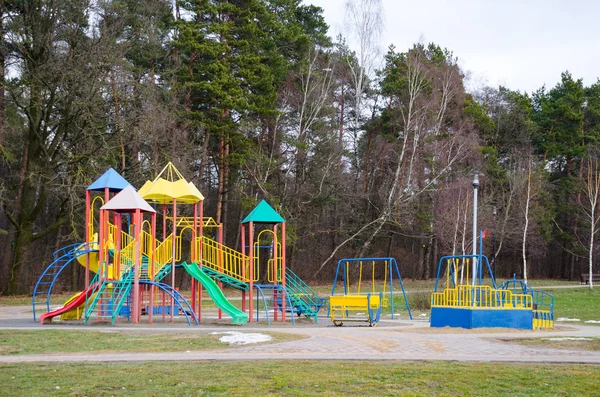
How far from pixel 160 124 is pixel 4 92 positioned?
825 cm

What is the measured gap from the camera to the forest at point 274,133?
1281 inches

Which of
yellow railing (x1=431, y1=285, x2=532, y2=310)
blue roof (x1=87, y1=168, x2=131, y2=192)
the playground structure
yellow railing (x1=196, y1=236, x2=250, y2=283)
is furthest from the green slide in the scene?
yellow railing (x1=431, y1=285, x2=532, y2=310)

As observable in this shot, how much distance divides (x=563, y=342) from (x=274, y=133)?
29727 millimetres

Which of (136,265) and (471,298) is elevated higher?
(136,265)

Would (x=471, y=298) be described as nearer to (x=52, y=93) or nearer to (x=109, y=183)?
(x=109, y=183)

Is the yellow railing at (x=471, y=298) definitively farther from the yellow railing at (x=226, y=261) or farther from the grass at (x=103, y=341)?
the yellow railing at (x=226, y=261)

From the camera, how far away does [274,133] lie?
1692 inches

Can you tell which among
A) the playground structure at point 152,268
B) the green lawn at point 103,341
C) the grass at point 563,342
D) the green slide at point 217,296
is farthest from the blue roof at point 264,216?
the grass at point 563,342

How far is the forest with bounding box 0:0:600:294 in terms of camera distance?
3253cm

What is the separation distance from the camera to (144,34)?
3784 cm

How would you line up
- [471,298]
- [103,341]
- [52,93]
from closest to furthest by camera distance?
1. [103,341]
2. [471,298]
3. [52,93]

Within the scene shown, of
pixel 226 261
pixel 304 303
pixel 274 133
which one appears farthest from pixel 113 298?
pixel 274 133

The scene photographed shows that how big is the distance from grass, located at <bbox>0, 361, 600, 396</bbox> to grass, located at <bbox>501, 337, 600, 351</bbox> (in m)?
2.97

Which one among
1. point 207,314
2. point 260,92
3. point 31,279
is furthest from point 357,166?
point 207,314
